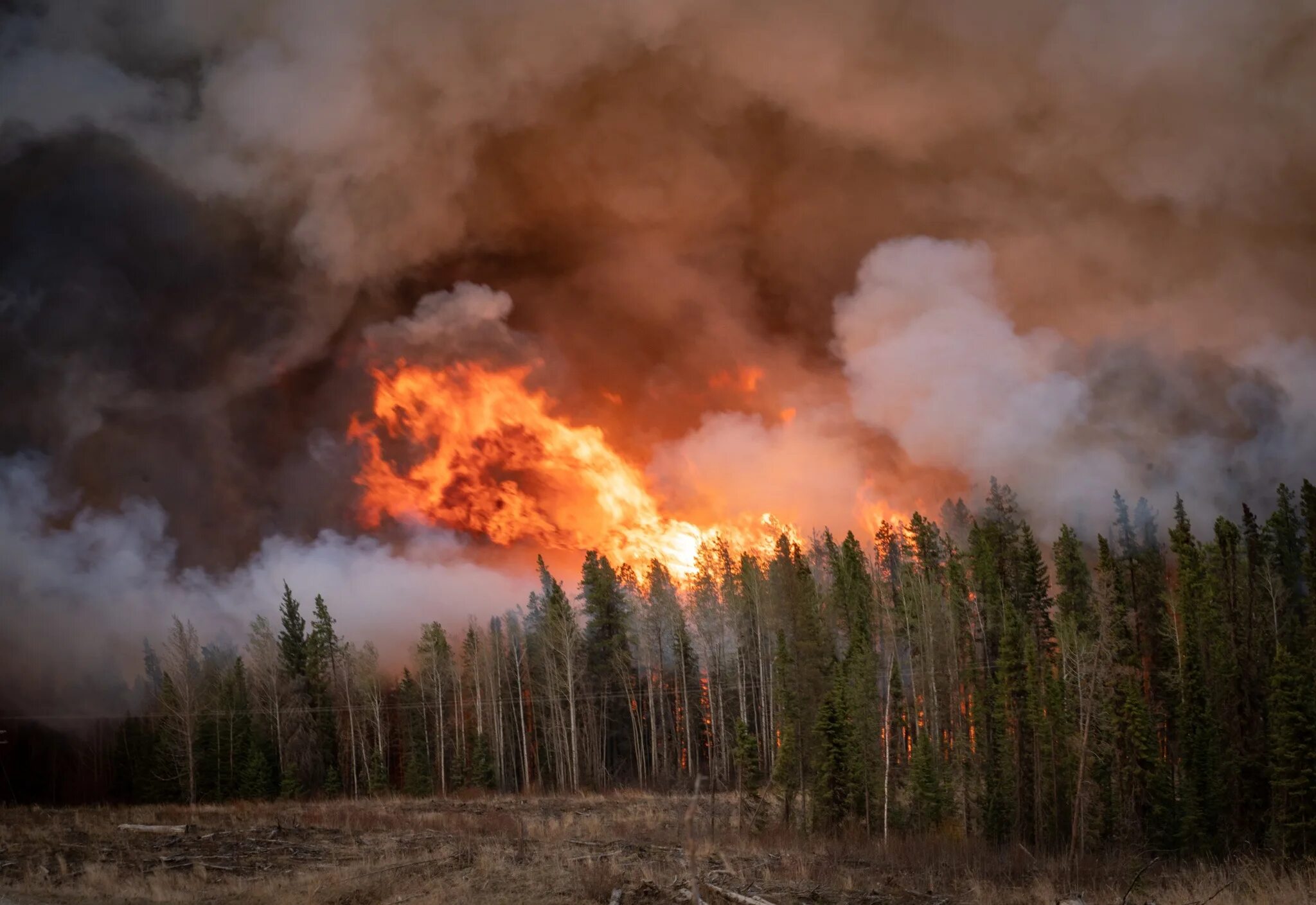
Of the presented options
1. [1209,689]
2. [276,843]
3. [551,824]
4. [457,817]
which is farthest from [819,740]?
[1209,689]

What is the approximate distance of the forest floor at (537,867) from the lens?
76.7 feet

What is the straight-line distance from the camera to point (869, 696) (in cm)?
5359

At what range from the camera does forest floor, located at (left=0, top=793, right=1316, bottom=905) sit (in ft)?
76.7

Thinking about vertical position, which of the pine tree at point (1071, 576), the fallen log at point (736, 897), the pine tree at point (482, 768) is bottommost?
the pine tree at point (482, 768)

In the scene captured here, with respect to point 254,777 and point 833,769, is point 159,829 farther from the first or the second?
point 254,777

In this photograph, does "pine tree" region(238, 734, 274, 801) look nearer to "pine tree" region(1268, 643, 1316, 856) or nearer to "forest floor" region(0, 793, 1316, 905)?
"forest floor" region(0, 793, 1316, 905)

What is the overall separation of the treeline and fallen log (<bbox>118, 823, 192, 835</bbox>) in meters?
27.5

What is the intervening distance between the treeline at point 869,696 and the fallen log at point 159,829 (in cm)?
2751

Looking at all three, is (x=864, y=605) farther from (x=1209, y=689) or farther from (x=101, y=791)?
(x=101, y=791)

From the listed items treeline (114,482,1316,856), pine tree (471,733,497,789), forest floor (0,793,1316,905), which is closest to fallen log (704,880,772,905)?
forest floor (0,793,1316,905)

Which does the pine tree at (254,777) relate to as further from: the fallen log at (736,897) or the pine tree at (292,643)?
the fallen log at (736,897)

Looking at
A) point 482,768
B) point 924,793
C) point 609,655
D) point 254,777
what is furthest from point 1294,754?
point 254,777

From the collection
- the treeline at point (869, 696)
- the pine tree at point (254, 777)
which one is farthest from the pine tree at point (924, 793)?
the pine tree at point (254, 777)

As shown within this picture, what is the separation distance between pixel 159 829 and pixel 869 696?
3714cm
